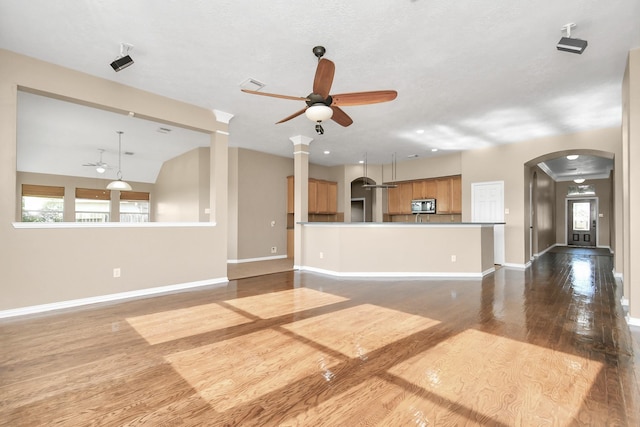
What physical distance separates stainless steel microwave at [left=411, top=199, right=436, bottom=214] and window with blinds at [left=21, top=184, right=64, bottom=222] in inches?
389

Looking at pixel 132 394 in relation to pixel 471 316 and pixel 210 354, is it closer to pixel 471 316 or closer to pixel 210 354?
pixel 210 354

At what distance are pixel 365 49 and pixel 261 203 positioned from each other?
5.26 m

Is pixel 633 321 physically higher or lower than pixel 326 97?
lower

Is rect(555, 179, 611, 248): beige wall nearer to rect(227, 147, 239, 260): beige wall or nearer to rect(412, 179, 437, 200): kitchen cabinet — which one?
rect(412, 179, 437, 200): kitchen cabinet

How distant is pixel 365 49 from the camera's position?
10.1 feet

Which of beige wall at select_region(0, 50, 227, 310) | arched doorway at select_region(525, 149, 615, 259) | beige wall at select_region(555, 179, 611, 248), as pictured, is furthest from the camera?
beige wall at select_region(555, 179, 611, 248)

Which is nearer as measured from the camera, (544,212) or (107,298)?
(107,298)

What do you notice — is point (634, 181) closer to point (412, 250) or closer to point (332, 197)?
point (412, 250)

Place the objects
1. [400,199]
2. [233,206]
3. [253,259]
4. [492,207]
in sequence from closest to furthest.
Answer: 1. [492,207]
2. [233,206]
3. [253,259]
4. [400,199]

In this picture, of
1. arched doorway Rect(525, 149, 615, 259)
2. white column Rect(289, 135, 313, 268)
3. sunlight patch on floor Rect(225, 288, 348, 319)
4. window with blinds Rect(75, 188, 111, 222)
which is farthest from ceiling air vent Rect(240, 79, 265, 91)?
window with blinds Rect(75, 188, 111, 222)

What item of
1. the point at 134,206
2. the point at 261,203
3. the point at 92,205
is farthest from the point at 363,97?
the point at 92,205

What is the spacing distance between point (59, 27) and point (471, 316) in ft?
16.4

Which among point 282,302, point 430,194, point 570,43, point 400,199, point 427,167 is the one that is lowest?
point 282,302

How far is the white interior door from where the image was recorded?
6.86m
